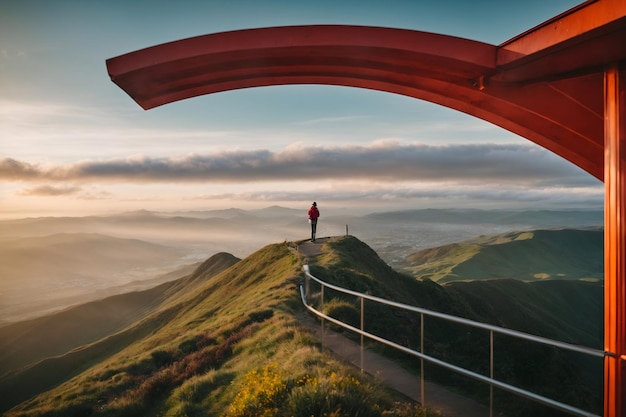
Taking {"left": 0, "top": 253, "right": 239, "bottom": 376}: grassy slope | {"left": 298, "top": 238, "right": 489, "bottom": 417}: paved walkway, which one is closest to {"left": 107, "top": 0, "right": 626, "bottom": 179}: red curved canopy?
{"left": 298, "top": 238, "right": 489, "bottom": 417}: paved walkway

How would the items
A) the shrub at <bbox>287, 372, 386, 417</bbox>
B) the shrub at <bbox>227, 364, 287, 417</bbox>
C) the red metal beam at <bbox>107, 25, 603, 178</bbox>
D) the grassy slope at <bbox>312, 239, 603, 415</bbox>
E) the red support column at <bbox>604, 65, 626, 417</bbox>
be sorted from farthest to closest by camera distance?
the grassy slope at <bbox>312, 239, 603, 415</bbox>
the shrub at <bbox>227, 364, 287, 417</bbox>
the shrub at <bbox>287, 372, 386, 417</bbox>
the red metal beam at <bbox>107, 25, 603, 178</bbox>
the red support column at <bbox>604, 65, 626, 417</bbox>

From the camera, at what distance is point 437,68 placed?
5.11m

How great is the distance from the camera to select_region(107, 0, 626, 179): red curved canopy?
4.62m

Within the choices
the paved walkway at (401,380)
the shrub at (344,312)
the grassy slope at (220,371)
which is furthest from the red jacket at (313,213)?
the paved walkway at (401,380)

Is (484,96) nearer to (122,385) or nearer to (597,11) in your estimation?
(597,11)

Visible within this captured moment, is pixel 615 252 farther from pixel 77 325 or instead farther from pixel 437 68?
pixel 77 325

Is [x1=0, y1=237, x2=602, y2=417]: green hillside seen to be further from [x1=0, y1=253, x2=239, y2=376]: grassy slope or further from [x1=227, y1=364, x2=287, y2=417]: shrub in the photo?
[x1=0, y1=253, x2=239, y2=376]: grassy slope

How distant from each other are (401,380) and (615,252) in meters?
5.40

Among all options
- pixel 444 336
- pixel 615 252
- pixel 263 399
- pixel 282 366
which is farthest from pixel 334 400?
pixel 444 336

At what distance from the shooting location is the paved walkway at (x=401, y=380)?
7219 mm

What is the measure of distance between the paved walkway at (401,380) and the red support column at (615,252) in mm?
3146

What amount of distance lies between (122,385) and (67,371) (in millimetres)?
66518

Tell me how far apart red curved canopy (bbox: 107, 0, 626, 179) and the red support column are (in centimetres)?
60

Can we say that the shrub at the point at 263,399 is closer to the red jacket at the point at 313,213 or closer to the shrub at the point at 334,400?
the shrub at the point at 334,400
